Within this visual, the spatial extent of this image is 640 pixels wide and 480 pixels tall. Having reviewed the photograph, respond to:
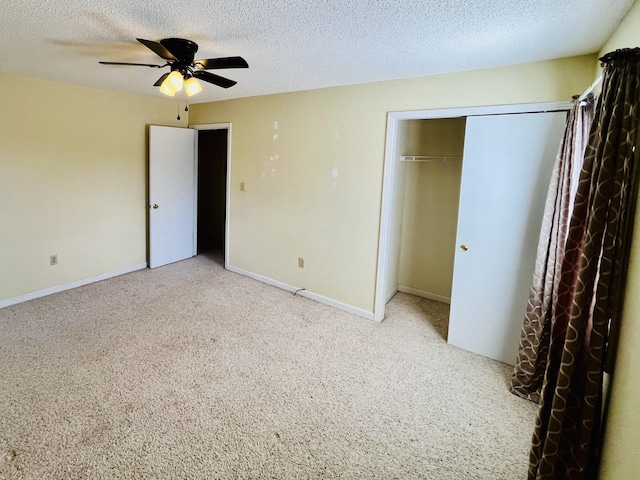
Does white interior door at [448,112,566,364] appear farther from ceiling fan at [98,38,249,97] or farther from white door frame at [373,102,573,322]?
ceiling fan at [98,38,249,97]

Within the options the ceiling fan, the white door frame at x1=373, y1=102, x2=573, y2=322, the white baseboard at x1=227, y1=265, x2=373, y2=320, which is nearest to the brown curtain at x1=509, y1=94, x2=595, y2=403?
the white door frame at x1=373, y1=102, x2=573, y2=322

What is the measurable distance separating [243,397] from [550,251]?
2256 mm

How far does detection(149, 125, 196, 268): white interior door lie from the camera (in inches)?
189

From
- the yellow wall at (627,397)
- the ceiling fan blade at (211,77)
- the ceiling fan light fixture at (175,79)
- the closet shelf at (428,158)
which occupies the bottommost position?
the yellow wall at (627,397)

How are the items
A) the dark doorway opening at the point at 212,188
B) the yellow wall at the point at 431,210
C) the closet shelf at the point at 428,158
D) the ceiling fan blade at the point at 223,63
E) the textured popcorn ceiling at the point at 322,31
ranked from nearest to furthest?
the textured popcorn ceiling at the point at 322,31 → the ceiling fan blade at the point at 223,63 → the closet shelf at the point at 428,158 → the yellow wall at the point at 431,210 → the dark doorway opening at the point at 212,188

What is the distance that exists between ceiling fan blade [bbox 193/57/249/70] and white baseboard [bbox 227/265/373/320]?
8.30 ft

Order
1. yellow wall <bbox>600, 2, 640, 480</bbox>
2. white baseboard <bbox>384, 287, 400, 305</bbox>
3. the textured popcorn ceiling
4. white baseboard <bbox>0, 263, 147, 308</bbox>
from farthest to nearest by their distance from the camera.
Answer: white baseboard <bbox>384, 287, 400, 305</bbox>, white baseboard <bbox>0, 263, 147, 308</bbox>, the textured popcorn ceiling, yellow wall <bbox>600, 2, 640, 480</bbox>

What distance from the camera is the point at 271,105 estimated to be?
4207mm

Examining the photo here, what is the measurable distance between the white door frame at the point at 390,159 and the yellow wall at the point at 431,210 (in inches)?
28.7

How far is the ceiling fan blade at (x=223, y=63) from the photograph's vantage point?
7.38ft

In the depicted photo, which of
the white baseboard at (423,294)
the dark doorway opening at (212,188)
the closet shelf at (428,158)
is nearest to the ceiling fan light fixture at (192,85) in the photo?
the closet shelf at (428,158)

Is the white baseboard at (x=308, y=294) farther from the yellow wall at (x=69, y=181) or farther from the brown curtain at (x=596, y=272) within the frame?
the brown curtain at (x=596, y=272)

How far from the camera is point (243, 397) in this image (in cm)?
240

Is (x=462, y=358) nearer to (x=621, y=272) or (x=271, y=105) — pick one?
(x=621, y=272)
